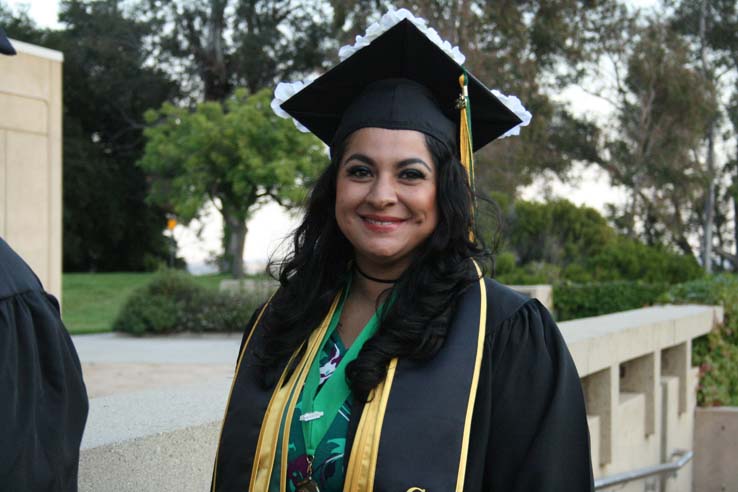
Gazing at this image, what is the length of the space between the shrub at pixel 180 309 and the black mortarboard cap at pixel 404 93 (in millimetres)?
13787

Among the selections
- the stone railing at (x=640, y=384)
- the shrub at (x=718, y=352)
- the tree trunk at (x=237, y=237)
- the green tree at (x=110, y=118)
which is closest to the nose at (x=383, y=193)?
the stone railing at (x=640, y=384)

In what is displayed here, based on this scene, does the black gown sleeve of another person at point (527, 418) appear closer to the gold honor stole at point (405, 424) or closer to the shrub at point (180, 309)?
the gold honor stole at point (405, 424)

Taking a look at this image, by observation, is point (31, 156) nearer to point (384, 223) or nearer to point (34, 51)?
point (34, 51)

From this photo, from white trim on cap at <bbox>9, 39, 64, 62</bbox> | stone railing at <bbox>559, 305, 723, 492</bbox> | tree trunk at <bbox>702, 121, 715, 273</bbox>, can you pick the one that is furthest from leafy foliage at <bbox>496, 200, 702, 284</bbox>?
tree trunk at <bbox>702, 121, 715, 273</bbox>

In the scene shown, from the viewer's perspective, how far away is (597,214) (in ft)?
86.3

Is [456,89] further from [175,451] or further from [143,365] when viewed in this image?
[143,365]

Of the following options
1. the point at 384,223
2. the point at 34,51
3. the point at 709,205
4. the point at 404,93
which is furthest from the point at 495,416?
the point at 709,205

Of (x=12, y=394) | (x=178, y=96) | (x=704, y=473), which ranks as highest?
(x=178, y=96)

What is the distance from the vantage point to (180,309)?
16.3m

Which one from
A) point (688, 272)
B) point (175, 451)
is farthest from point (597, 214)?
point (175, 451)

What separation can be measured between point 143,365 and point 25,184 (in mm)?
3068

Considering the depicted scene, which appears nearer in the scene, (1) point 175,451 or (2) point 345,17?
(1) point 175,451

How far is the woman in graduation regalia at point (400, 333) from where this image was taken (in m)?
1.97

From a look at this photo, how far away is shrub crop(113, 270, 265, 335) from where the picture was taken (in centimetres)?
1612
